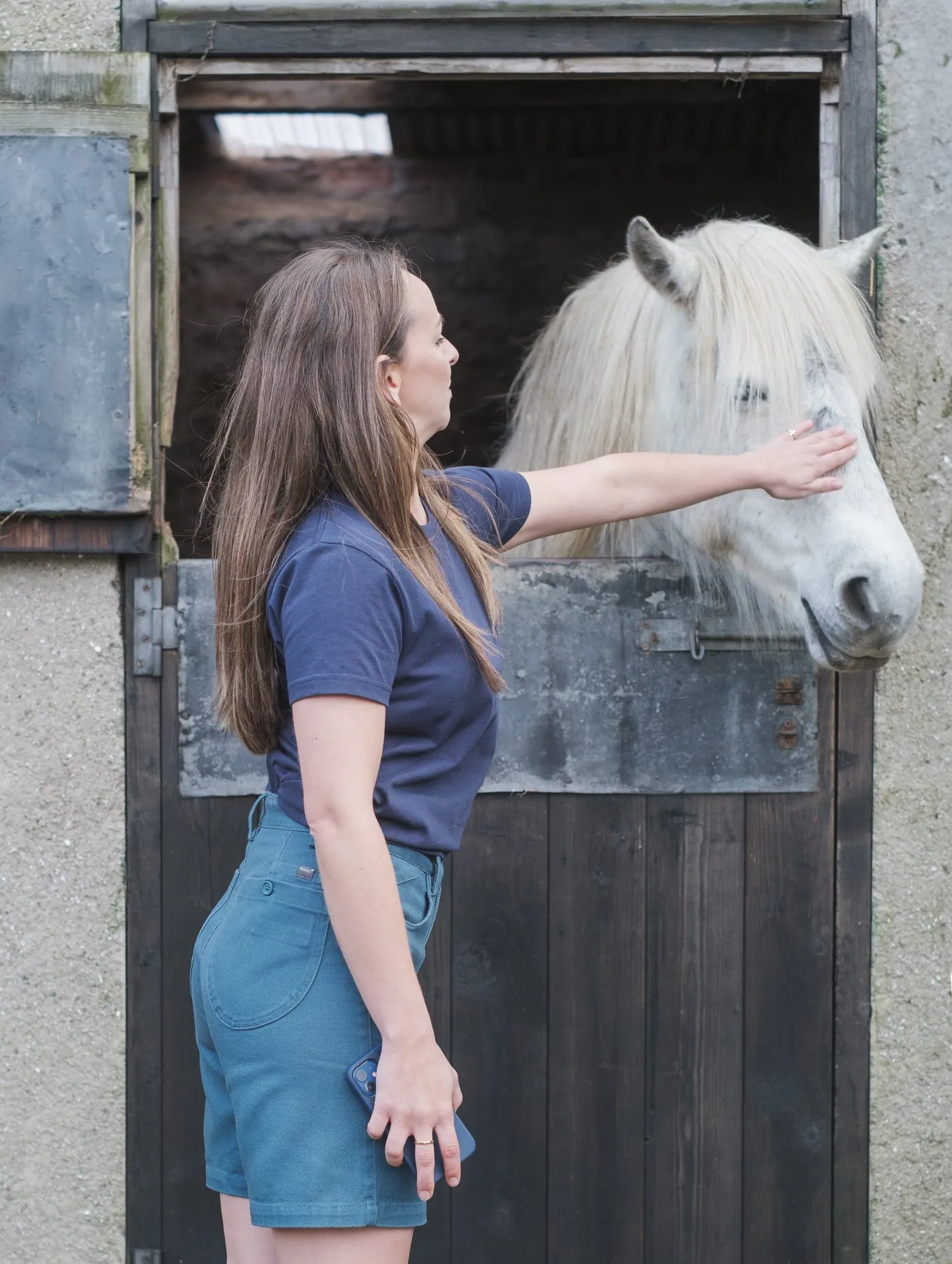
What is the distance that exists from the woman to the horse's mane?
25.5 inches

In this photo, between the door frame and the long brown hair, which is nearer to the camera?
the long brown hair

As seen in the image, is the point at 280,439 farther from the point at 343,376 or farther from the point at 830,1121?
the point at 830,1121

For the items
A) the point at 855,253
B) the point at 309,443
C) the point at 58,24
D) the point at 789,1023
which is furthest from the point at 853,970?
the point at 58,24

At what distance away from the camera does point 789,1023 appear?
2127 millimetres

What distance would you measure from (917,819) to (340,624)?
1354mm

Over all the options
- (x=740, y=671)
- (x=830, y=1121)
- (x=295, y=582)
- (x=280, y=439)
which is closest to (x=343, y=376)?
(x=280, y=439)

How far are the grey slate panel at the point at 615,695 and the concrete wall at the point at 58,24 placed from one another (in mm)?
876

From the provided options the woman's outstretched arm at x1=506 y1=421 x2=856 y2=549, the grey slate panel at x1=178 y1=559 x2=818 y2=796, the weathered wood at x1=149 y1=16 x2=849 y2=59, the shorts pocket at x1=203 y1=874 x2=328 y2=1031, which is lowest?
the shorts pocket at x1=203 y1=874 x2=328 y2=1031

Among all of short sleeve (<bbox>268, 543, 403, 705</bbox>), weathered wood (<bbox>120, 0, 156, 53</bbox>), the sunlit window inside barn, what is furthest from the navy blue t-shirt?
the sunlit window inside barn

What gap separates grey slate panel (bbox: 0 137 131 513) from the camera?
1.97 meters

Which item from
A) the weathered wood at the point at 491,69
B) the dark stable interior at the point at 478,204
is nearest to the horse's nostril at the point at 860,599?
the weathered wood at the point at 491,69

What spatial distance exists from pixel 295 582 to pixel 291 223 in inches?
164

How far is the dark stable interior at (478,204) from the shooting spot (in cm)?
438

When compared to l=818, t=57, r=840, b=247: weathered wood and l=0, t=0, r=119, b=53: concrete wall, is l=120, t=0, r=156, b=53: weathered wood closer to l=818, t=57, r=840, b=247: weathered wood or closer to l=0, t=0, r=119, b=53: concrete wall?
l=0, t=0, r=119, b=53: concrete wall
